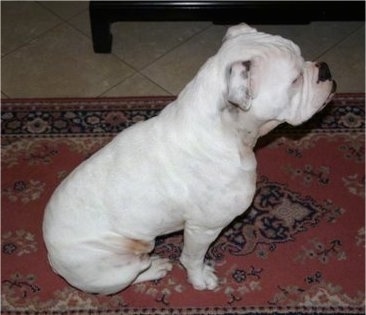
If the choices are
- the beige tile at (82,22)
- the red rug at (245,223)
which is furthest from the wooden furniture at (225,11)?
the red rug at (245,223)

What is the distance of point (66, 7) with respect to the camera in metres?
4.05

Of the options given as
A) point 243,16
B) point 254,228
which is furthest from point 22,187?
point 243,16

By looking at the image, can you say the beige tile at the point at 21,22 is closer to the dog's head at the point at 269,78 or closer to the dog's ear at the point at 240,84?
the dog's head at the point at 269,78

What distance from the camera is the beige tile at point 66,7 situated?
3.99 meters

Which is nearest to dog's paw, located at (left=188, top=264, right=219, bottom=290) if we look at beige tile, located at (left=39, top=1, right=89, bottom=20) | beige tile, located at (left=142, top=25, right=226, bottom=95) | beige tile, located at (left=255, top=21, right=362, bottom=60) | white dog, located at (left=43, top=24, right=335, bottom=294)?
white dog, located at (left=43, top=24, right=335, bottom=294)

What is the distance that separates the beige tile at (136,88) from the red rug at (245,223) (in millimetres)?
99

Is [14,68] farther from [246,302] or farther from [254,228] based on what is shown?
[246,302]

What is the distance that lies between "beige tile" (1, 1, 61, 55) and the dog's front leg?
2.29m

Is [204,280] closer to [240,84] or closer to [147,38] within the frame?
[240,84]

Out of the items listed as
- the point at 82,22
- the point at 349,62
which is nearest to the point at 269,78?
the point at 349,62

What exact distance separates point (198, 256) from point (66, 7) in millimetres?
2648

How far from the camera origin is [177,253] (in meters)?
2.55

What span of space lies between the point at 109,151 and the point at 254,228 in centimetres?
104

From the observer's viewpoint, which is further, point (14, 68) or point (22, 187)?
point (14, 68)
